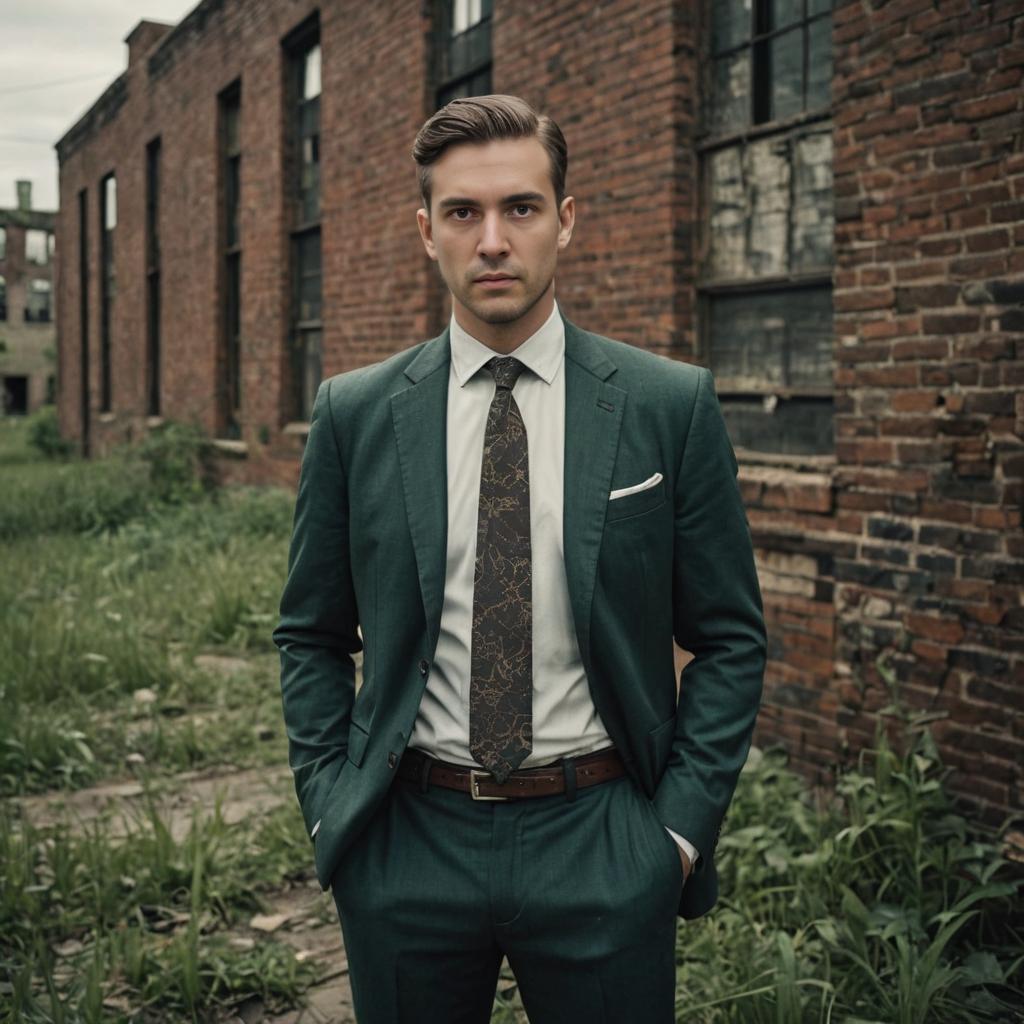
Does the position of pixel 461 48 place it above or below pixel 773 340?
above

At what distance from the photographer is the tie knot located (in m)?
1.98

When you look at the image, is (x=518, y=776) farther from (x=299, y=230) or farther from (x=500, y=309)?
(x=299, y=230)

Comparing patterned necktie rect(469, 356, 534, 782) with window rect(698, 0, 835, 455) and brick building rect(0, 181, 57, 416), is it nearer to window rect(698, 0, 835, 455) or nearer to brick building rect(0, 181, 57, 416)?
window rect(698, 0, 835, 455)

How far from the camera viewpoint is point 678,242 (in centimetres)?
566

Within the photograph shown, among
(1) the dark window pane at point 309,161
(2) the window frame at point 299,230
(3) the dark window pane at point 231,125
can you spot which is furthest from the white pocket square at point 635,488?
(3) the dark window pane at point 231,125

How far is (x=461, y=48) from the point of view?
834cm

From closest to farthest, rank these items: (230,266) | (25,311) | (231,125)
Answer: (231,125)
(230,266)
(25,311)

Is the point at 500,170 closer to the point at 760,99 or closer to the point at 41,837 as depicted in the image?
the point at 41,837

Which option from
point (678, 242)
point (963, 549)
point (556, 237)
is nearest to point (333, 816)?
point (556, 237)

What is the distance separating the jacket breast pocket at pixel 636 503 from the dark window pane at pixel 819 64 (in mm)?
3714

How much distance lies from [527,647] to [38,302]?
5063cm

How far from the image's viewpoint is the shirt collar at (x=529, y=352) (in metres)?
2.01

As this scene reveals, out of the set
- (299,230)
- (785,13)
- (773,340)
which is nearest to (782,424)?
(773,340)

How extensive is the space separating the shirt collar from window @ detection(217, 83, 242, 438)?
461 inches
